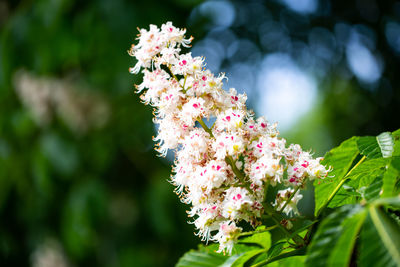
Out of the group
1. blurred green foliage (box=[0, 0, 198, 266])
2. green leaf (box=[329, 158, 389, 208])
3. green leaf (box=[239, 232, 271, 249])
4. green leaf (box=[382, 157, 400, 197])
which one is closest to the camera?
green leaf (box=[382, 157, 400, 197])

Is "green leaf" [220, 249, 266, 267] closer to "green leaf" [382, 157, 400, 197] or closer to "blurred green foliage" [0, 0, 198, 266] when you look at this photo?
"green leaf" [382, 157, 400, 197]

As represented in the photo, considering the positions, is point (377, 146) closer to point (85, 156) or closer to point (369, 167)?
point (369, 167)

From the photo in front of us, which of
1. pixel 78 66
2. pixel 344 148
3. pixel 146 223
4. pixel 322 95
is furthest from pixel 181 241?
pixel 344 148

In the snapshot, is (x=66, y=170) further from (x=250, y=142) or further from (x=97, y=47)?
(x=250, y=142)

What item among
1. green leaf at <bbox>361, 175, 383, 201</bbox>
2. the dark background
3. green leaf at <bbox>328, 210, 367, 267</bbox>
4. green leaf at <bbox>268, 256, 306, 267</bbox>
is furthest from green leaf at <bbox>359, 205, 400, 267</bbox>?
the dark background

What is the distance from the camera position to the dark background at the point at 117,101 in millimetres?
4262

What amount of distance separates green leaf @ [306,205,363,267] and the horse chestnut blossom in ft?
0.91

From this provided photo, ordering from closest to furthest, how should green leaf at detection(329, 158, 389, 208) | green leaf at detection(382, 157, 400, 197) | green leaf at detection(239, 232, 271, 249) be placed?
green leaf at detection(382, 157, 400, 197) → green leaf at detection(329, 158, 389, 208) → green leaf at detection(239, 232, 271, 249)

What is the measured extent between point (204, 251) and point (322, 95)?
587 centimetres

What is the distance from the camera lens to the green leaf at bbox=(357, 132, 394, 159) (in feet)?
3.60

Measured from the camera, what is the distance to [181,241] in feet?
15.6

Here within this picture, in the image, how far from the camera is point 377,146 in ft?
3.69

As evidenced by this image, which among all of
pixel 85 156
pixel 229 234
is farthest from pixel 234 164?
pixel 85 156

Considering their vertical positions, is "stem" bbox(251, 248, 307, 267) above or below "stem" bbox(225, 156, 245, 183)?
below
